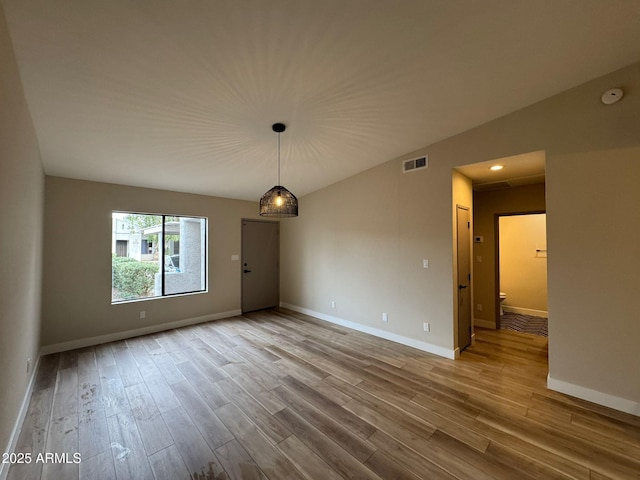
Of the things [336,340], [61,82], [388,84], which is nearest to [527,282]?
[336,340]

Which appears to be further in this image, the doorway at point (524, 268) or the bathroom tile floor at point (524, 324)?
the doorway at point (524, 268)

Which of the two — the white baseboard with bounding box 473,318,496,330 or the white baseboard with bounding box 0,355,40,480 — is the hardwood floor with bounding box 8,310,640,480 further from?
the white baseboard with bounding box 473,318,496,330

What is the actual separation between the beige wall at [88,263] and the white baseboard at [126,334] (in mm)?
42

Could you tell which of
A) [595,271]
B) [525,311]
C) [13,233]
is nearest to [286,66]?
[13,233]

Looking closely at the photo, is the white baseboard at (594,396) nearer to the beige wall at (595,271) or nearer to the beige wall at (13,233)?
the beige wall at (595,271)

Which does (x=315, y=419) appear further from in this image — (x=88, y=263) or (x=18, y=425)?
(x=88, y=263)

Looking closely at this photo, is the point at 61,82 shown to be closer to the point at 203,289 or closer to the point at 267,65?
the point at 267,65

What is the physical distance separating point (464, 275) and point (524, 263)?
11.0ft

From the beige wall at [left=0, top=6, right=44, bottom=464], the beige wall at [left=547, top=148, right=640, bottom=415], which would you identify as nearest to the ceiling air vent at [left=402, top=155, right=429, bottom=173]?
the beige wall at [left=547, top=148, right=640, bottom=415]

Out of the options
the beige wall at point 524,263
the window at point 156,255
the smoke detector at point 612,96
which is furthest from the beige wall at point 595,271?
the window at point 156,255

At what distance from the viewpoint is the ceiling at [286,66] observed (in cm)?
159

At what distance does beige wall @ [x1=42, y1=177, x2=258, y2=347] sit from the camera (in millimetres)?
3562

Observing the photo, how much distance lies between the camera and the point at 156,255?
15.0 ft

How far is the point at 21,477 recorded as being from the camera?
1622mm
